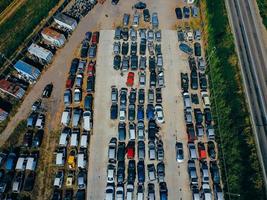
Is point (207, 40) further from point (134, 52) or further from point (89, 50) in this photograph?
point (89, 50)

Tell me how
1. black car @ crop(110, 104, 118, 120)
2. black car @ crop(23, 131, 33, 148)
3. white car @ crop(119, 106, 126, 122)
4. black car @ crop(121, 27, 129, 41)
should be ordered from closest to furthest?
black car @ crop(23, 131, 33, 148)
white car @ crop(119, 106, 126, 122)
black car @ crop(110, 104, 118, 120)
black car @ crop(121, 27, 129, 41)

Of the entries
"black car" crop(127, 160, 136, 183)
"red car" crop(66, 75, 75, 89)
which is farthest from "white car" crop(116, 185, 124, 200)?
"red car" crop(66, 75, 75, 89)

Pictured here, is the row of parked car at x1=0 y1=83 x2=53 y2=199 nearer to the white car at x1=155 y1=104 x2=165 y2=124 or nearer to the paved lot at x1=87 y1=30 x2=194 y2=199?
the paved lot at x1=87 y1=30 x2=194 y2=199

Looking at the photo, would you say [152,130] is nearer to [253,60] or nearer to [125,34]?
[125,34]

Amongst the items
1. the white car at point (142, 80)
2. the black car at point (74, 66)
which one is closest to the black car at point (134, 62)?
the white car at point (142, 80)

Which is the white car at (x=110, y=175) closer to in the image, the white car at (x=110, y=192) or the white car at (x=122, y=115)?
the white car at (x=110, y=192)

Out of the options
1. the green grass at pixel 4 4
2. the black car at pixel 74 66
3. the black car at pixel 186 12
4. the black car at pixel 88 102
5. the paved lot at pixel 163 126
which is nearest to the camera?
the paved lot at pixel 163 126
